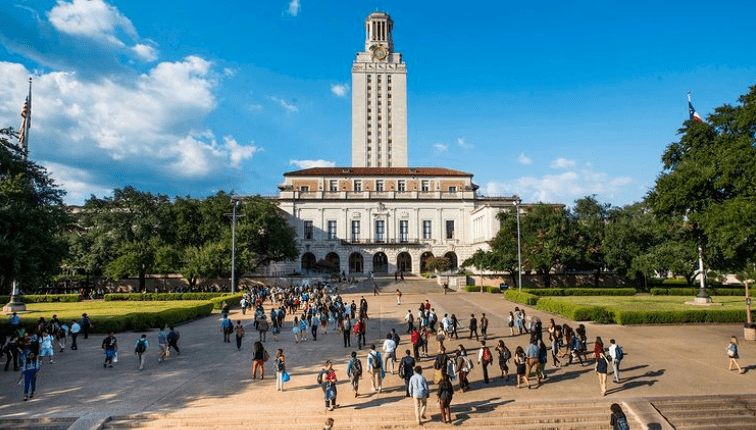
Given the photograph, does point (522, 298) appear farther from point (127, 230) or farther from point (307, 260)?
point (127, 230)

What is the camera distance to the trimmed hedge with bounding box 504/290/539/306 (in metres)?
36.0

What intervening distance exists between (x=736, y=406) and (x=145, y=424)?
16369 millimetres

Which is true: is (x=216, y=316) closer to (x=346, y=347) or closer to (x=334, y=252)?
(x=346, y=347)

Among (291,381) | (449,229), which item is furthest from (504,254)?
(291,381)

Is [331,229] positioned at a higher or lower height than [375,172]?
lower

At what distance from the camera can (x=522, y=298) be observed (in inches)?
1487

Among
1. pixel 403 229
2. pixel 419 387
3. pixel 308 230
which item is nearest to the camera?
pixel 419 387

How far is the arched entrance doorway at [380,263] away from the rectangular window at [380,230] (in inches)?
99.8

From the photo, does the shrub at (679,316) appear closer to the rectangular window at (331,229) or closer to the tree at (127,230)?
the tree at (127,230)

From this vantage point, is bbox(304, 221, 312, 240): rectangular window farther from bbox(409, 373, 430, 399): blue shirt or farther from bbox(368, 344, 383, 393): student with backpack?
bbox(409, 373, 430, 399): blue shirt

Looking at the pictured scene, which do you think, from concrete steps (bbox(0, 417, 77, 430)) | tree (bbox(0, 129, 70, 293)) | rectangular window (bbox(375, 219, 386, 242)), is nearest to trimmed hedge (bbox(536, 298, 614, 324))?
concrete steps (bbox(0, 417, 77, 430))

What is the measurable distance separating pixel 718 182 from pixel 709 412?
56.9 feet

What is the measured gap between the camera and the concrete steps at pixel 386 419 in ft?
39.0

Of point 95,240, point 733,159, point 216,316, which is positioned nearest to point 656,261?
point 733,159
